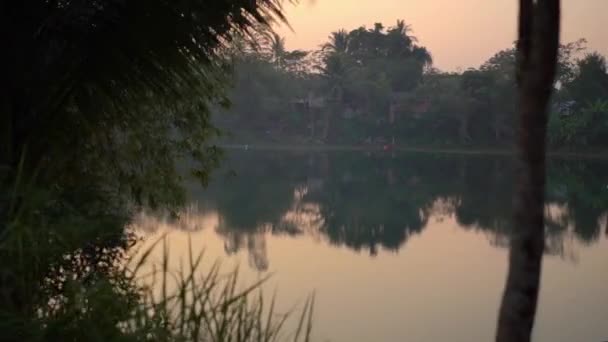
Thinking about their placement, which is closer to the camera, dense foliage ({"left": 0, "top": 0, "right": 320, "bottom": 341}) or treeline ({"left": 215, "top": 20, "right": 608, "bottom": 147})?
dense foliage ({"left": 0, "top": 0, "right": 320, "bottom": 341})

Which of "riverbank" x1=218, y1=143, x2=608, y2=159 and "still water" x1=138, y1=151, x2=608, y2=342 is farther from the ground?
"riverbank" x1=218, y1=143, x2=608, y2=159

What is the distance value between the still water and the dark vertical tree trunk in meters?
1.10

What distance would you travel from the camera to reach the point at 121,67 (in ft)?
10.3

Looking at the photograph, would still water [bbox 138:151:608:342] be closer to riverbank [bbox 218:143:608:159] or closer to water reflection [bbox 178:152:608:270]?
water reflection [bbox 178:152:608:270]

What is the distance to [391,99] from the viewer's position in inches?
1305

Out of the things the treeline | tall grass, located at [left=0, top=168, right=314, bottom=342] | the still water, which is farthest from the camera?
the treeline

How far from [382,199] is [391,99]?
37.8ft

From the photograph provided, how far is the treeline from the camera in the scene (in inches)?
1087

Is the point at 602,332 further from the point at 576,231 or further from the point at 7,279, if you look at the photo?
the point at 7,279

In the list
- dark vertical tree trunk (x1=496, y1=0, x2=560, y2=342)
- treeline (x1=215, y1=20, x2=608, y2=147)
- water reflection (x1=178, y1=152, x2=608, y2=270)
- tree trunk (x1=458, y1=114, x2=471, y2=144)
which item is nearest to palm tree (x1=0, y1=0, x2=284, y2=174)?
dark vertical tree trunk (x1=496, y1=0, x2=560, y2=342)

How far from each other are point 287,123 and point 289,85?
5.29 feet

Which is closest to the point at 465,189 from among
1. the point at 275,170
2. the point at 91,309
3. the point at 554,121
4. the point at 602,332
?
the point at 554,121

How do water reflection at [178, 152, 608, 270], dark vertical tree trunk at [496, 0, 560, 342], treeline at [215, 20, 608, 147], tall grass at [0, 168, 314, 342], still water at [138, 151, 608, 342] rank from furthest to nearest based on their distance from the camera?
treeline at [215, 20, 608, 147] → water reflection at [178, 152, 608, 270] → still water at [138, 151, 608, 342] → tall grass at [0, 168, 314, 342] → dark vertical tree trunk at [496, 0, 560, 342]

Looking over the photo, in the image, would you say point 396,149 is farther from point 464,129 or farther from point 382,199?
point 382,199
